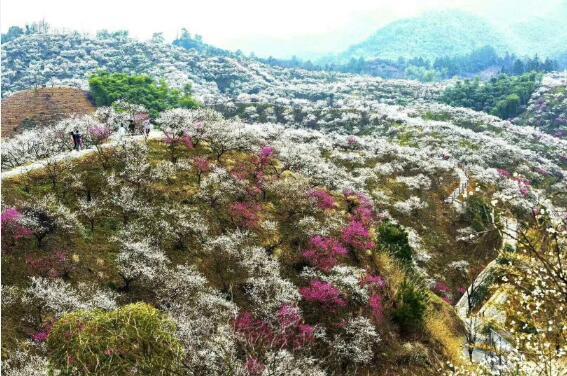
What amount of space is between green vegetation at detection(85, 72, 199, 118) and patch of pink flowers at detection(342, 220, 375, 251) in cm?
10797

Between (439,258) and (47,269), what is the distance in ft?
180

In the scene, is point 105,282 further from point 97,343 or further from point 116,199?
point 97,343

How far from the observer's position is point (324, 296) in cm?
3909

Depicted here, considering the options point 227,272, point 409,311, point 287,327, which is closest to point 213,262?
point 227,272

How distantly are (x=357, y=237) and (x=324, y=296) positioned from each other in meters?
11.0

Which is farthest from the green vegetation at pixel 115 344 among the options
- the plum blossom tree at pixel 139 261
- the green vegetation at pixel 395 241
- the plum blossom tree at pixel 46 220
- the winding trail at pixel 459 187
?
the winding trail at pixel 459 187

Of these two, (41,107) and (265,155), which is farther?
(41,107)

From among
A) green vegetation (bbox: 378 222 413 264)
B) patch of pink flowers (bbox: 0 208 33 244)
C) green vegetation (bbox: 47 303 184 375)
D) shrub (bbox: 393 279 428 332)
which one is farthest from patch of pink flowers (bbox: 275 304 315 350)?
patch of pink flowers (bbox: 0 208 33 244)

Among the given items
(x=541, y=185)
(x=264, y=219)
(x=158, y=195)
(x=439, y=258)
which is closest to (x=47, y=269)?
(x=158, y=195)

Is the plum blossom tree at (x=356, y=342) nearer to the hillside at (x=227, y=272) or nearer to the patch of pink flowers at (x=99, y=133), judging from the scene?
the hillside at (x=227, y=272)

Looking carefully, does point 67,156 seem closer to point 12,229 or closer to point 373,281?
point 12,229

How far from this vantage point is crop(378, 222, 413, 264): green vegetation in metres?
50.8

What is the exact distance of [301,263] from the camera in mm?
43469

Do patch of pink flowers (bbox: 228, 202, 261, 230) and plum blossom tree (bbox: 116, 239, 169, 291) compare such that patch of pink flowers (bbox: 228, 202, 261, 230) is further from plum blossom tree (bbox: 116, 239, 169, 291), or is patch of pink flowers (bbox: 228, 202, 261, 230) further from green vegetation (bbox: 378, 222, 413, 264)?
green vegetation (bbox: 378, 222, 413, 264)
